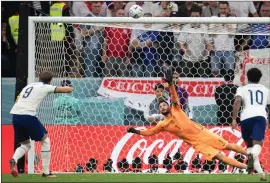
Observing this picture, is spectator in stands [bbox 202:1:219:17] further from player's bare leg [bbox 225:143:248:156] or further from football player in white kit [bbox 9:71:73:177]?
football player in white kit [bbox 9:71:73:177]

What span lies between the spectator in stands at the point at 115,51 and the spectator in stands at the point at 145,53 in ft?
0.52

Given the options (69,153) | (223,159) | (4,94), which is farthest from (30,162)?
(223,159)

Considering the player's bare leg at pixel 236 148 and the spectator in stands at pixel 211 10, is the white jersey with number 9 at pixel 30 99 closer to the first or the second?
the player's bare leg at pixel 236 148

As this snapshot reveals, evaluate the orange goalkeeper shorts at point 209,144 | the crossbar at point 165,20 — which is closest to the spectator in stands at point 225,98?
the crossbar at point 165,20

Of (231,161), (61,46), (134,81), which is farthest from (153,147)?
(231,161)

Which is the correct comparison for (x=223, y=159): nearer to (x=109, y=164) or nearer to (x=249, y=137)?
(x=249, y=137)

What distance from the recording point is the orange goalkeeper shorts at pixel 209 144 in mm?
16156

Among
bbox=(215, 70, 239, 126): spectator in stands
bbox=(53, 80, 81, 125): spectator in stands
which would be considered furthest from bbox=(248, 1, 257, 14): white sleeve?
bbox=(53, 80, 81, 125): spectator in stands

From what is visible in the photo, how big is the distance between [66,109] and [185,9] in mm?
3206

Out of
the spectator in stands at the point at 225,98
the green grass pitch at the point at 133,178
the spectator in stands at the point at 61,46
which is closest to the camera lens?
the green grass pitch at the point at 133,178

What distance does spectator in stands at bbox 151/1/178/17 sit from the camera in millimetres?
20297

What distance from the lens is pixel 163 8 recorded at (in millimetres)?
20406

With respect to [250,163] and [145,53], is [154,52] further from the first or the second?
[250,163]

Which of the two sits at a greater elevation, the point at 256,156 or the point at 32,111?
the point at 32,111
